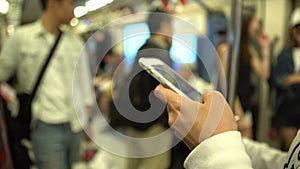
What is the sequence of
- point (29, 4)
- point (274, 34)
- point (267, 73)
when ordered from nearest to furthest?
point (29, 4)
point (267, 73)
point (274, 34)

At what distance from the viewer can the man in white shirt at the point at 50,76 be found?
4.70 ft

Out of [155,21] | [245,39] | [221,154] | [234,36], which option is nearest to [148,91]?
[155,21]

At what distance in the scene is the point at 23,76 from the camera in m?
1.46

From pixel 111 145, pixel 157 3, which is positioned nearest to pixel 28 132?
pixel 111 145

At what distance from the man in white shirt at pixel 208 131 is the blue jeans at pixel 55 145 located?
885mm

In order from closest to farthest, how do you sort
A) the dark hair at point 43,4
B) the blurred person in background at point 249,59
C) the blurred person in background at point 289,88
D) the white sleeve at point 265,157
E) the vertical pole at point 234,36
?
the white sleeve at point 265,157 < the vertical pole at point 234,36 < the dark hair at point 43,4 < the blurred person in background at point 289,88 < the blurred person in background at point 249,59

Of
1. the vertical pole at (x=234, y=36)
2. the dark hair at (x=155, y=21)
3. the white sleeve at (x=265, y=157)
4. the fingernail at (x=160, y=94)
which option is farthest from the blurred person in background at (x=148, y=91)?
the fingernail at (x=160, y=94)

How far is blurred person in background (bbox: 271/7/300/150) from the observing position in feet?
7.11

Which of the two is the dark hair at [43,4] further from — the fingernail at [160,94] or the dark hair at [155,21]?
the fingernail at [160,94]

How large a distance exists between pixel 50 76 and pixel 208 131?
0.97 meters

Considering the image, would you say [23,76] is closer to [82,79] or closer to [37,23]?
[37,23]

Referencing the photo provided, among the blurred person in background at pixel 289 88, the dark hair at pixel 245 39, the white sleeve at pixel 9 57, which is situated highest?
the white sleeve at pixel 9 57

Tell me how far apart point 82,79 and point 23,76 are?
33 centimetres

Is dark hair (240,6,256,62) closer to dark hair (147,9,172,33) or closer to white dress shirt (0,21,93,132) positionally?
dark hair (147,9,172,33)
